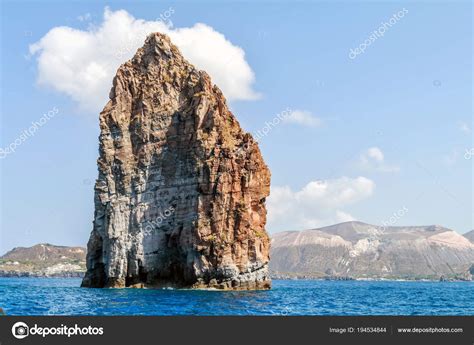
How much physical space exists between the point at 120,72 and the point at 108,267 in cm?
3081

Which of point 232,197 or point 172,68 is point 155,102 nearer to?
point 172,68

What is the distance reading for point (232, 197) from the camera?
277 feet

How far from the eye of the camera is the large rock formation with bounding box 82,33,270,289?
8306cm
